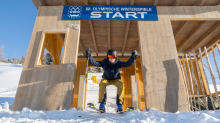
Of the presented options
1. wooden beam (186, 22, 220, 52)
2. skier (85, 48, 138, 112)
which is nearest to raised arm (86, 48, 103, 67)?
skier (85, 48, 138, 112)

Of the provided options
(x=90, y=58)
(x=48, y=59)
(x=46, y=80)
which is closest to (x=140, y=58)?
(x=90, y=58)

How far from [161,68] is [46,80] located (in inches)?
140

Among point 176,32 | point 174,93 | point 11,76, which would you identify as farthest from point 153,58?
point 11,76

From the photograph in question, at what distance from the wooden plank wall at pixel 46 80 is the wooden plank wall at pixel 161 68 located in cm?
229

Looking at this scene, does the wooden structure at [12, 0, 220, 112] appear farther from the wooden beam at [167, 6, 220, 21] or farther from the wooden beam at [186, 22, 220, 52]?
the wooden beam at [186, 22, 220, 52]

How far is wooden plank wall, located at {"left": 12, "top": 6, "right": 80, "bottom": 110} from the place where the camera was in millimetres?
3713

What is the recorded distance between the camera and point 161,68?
4.22 metres

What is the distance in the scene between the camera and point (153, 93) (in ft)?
12.8

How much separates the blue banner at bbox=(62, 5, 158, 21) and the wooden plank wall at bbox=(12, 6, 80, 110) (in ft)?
2.04

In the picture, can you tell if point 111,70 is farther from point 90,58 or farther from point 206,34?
point 206,34

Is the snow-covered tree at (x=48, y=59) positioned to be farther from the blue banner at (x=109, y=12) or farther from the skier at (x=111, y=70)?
the skier at (x=111, y=70)

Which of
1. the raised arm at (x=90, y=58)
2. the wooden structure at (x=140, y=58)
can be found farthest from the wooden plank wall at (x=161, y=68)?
the raised arm at (x=90, y=58)

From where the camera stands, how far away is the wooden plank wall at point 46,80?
3.71 metres

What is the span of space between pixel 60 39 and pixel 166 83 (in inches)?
232
